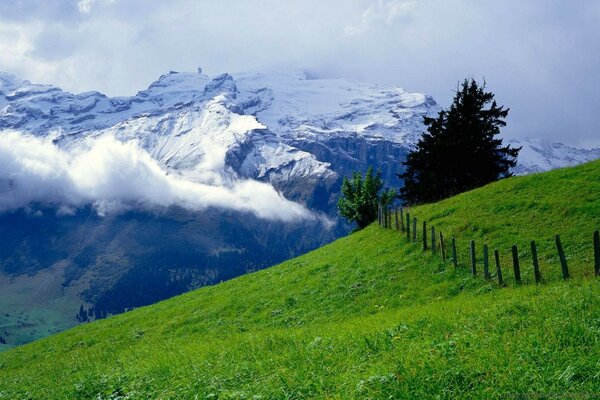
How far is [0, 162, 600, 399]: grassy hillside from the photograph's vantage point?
38.2 feet

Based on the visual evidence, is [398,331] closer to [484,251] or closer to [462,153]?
[484,251]

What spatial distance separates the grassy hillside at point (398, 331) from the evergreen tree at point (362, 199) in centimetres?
3620

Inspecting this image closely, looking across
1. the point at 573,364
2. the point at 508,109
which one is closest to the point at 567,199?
the point at 573,364

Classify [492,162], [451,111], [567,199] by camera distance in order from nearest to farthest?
[567,199] → [492,162] → [451,111]

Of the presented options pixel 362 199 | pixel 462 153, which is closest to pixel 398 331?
pixel 462 153

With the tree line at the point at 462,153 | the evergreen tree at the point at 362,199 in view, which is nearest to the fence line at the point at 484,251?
the tree line at the point at 462,153

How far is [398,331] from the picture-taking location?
1747cm

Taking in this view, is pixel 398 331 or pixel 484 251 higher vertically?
pixel 484 251

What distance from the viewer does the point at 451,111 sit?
73.4 meters

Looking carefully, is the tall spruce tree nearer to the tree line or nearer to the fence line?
the tree line

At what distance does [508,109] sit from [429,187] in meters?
16.2

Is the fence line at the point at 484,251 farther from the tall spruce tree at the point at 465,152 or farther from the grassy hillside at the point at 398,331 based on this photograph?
the tall spruce tree at the point at 465,152

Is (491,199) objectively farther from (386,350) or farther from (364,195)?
(364,195)

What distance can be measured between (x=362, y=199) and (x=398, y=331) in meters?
66.8
